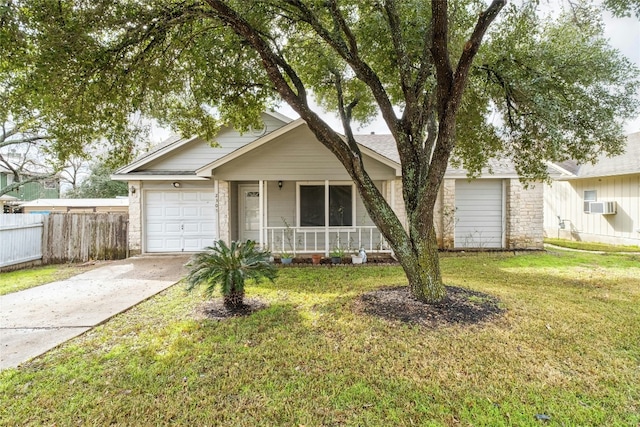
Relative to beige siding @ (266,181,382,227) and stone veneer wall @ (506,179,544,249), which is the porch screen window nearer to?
beige siding @ (266,181,382,227)

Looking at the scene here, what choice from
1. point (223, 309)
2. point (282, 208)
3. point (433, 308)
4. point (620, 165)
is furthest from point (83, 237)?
point (620, 165)

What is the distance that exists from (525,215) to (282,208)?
337 inches

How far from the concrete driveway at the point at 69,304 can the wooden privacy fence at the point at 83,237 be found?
1.80 m

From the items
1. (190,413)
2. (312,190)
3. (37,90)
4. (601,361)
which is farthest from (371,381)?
(312,190)

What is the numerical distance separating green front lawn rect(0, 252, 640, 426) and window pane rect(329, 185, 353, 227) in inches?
219

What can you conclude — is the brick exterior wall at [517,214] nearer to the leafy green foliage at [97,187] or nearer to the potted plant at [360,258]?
the potted plant at [360,258]

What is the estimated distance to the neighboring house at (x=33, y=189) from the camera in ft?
79.0

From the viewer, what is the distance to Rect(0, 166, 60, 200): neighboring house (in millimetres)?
24083

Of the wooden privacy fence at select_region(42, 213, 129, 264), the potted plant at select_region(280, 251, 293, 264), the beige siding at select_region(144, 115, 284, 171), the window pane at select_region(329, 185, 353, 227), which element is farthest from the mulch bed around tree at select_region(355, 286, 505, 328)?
the wooden privacy fence at select_region(42, 213, 129, 264)

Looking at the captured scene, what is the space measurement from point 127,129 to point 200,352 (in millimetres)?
5217

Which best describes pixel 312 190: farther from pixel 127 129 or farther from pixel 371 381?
pixel 371 381

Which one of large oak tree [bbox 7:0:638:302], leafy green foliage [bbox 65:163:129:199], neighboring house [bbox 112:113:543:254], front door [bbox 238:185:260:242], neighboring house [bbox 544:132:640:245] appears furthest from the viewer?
leafy green foliage [bbox 65:163:129:199]

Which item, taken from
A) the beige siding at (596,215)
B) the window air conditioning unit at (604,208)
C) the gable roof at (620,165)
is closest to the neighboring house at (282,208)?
the beige siding at (596,215)

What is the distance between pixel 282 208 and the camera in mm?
11438
